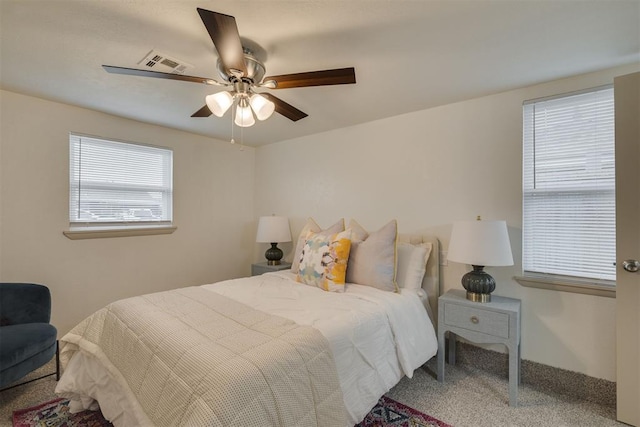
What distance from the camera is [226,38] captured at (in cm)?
125

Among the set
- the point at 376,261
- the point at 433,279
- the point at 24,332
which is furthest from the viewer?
the point at 433,279

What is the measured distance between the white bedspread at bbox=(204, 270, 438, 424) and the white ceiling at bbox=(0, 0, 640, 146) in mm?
1571

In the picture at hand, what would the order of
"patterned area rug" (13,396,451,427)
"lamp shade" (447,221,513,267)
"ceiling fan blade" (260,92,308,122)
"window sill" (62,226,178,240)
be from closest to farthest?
"patterned area rug" (13,396,451,427) < "ceiling fan blade" (260,92,308,122) < "lamp shade" (447,221,513,267) < "window sill" (62,226,178,240)

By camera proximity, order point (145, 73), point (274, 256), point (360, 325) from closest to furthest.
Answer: point (145, 73)
point (360, 325)
point (274, 256)

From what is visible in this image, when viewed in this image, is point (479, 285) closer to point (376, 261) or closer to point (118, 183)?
point (376, 261)

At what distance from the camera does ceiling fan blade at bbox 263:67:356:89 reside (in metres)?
1.49

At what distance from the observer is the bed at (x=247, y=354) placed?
1.10 meters

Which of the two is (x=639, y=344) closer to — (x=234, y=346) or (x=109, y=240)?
(x=234, y=346)

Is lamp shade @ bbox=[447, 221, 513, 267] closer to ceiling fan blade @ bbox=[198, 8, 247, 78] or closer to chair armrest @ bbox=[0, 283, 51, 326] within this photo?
ceiling fan blade @ bbox=[198, 8, 247, 78]

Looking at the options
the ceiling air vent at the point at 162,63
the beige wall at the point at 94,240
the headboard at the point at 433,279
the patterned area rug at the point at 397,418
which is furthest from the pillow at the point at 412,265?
the beige wall at the point at 94,240

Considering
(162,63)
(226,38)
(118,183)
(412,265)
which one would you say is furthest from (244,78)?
(118,183)

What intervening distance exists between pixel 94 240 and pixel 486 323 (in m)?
3.46

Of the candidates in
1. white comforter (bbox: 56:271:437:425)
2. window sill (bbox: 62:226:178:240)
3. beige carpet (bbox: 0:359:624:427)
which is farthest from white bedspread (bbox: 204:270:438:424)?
window sill (bbox: 62:226:178:240)

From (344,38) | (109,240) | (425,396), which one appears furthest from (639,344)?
(109,240)
